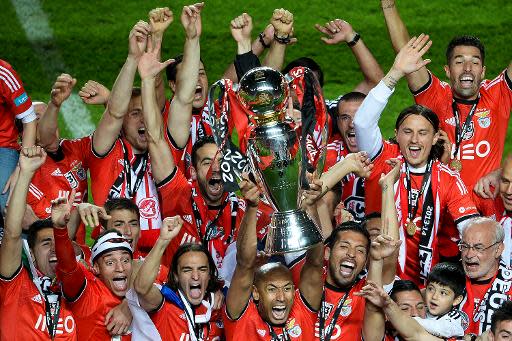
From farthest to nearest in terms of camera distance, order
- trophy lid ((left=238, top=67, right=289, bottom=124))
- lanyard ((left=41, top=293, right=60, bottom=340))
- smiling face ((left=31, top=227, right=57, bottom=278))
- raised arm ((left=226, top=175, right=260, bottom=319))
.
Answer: smiling face ((left=31, top=227, right=57, bottom=278)) < lanyard ((left=41, top=293, right=60, bottom=340)) < raised arm ((left=226, top=175, right=260, bottom=319)) < trophy lid ((left=238, top=67, right=289, bottom=124))

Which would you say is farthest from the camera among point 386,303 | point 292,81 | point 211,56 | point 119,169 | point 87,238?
point 211,56

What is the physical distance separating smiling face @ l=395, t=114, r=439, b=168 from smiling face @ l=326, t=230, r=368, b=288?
28.4 inches

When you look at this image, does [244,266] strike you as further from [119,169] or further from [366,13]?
[366,13]

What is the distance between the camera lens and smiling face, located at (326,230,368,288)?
23.3 ft

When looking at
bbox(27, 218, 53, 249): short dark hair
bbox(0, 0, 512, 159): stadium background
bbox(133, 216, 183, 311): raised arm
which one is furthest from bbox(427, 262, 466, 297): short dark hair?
bbox(0, 0, 512, 159): stadium background

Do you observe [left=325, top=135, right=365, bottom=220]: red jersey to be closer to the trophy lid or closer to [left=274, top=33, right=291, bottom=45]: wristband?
[left=274, top=33, right=291, bottom=45]: wristband

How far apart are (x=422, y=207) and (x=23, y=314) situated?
2.36 metres

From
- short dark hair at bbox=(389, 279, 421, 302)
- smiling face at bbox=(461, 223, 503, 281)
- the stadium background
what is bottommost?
short dark hair at bbox=(389, 279, 421, 302)

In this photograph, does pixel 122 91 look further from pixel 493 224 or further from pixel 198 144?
pixel 493 224

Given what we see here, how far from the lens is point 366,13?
1223cm

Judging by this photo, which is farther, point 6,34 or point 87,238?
point 6,34

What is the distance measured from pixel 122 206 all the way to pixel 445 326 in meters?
1.94

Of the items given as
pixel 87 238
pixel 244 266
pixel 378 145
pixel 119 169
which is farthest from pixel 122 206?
pixel 87 238

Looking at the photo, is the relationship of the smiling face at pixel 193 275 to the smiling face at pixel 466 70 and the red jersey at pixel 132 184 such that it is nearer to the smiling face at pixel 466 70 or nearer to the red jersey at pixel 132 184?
the red jersey at pixel 132 184
